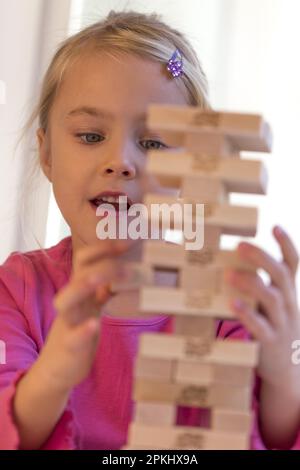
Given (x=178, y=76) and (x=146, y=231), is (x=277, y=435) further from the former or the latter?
(x=178, y=76)

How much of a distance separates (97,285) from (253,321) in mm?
133

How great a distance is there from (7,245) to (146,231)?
0.53 meters

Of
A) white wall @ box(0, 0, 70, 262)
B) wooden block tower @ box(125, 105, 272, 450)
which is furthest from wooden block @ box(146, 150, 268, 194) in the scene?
white wall @ box(0, 0, 70, 262)

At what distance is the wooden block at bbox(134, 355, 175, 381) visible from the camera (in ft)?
1.97

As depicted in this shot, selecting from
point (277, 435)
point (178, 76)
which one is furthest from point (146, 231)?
point (277, 435)

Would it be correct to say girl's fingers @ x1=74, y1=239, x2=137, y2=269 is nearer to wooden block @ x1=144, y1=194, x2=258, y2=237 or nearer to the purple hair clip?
wooden block @ x1=144, y1=194, x2=258, y2=237

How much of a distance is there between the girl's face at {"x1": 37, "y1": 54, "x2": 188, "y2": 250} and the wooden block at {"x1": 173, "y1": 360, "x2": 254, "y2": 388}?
34 cm

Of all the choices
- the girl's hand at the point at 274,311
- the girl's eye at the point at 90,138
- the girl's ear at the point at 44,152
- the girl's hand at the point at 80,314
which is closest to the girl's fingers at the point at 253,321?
the girl's hand at the point at 274,311

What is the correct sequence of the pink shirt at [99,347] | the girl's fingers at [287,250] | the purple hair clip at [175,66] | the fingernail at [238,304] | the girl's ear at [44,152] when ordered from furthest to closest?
the girl's ear at [44,152], the purple hair clip at [175,66], the pink shirt at [99,347], the girl's fingers at [287,250], the fingernail at [238,304]

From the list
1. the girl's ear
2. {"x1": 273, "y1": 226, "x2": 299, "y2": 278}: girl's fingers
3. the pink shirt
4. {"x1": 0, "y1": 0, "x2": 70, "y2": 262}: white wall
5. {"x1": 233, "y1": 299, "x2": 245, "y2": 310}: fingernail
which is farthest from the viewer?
{"x1": 0, "y1": 0, "x2": 70, "y2": 262}: white wall

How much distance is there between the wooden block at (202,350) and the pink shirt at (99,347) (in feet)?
0.68

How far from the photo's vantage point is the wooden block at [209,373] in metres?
0.60

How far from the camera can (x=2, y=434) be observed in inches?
28.0

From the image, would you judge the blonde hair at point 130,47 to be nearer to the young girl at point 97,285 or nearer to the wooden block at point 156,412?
the young girl at point 97,285
